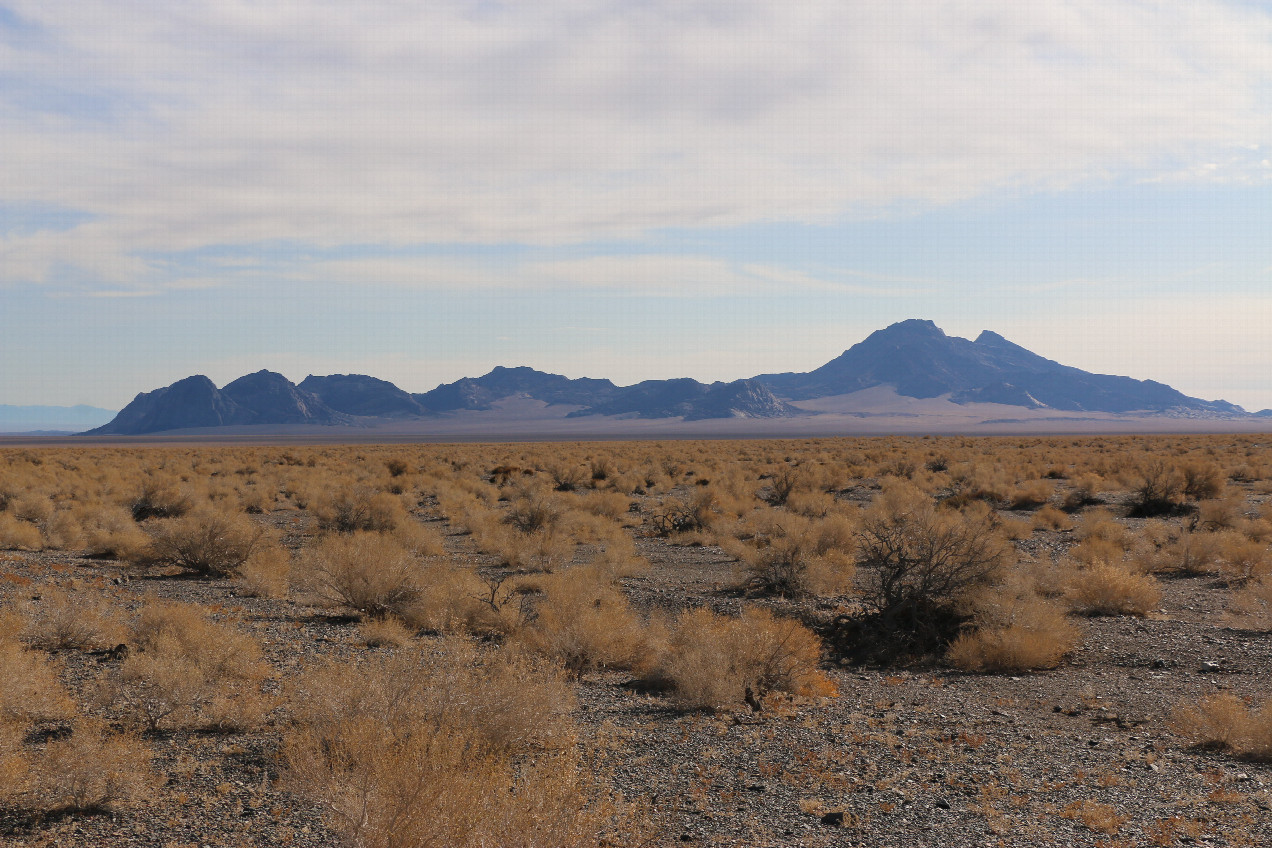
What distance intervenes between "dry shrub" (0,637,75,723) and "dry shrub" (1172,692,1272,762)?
959cm

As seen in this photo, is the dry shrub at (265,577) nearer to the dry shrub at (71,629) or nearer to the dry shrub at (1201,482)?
the dry shrub at (71,629)

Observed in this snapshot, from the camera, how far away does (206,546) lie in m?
16.2

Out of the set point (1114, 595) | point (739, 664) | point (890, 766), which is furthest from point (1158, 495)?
point (890, 766)

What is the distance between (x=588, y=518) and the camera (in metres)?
22.9

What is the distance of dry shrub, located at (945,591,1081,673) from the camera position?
10188 millimetres

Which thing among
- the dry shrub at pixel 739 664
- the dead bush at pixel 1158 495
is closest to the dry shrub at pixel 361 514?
the dry shrub at pixel 739 664

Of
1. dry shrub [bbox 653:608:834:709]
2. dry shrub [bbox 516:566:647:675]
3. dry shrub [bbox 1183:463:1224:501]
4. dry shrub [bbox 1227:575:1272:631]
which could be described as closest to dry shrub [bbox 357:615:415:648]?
dry shrub [bbox 516:566:647:675]

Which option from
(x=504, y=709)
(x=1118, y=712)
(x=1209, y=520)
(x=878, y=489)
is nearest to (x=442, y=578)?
(x=504, y=709)

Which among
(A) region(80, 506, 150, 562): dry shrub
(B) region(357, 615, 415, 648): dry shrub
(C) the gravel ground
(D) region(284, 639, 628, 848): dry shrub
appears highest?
(D) region(284, 639, 628, 848): dry shrub

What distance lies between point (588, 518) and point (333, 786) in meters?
17.6

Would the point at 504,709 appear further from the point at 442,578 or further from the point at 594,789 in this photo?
the point at 442,578

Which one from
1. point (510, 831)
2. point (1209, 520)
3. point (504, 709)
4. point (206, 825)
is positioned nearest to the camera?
point (510, 831)

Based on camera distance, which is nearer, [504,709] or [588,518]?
[504,709]

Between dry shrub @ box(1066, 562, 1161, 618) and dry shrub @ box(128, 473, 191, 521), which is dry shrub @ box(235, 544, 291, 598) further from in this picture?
dry shrub @ box(1066, 562, 1161, 618)
